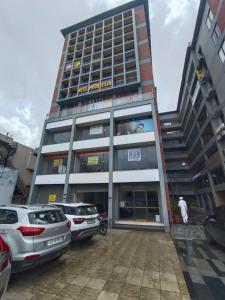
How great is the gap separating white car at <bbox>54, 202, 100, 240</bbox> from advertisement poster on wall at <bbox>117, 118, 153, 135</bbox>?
9609 mm

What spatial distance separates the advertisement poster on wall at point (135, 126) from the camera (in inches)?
554

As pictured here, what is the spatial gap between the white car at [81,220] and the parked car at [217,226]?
496 cm

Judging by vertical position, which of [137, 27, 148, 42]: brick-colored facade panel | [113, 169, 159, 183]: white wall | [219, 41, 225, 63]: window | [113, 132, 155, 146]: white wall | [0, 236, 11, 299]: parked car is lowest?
[0, 236, 11, 299]: parked car

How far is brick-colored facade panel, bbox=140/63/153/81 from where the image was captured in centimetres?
1744

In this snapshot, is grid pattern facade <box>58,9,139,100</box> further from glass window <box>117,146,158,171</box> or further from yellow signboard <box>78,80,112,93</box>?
glass window <box>117,146,158,171</box>

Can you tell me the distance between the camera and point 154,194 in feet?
39.4

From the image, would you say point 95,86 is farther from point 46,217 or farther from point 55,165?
point 46,217

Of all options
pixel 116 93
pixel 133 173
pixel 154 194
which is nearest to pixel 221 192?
pixel 154 194

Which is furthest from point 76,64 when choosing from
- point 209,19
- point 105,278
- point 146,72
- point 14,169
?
point 105,278

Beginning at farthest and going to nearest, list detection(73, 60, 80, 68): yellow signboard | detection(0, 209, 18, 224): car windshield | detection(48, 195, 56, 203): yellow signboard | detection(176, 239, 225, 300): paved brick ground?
1. detection(73, 60, 80, 68): yellow signboard
2. detection(48, 195, 56, 203): yellow signboard
3. detection(0, 209, 18, 224): car windshield
4. detection(176, 239, 225, 300): paved brick ground

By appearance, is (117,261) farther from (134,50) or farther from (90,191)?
(134,50)

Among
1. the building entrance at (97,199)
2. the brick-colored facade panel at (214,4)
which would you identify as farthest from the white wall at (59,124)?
the brick-colored facade panel at (214,4)

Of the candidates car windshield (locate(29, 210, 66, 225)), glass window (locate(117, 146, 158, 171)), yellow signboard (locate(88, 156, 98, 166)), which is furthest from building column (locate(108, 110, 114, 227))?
car windshield (locate(29, 210, 66, 225))

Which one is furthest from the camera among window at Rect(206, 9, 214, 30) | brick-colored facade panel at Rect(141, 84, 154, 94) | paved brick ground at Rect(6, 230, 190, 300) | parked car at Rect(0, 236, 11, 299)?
window at Rect(206, 9, 214, 30)
